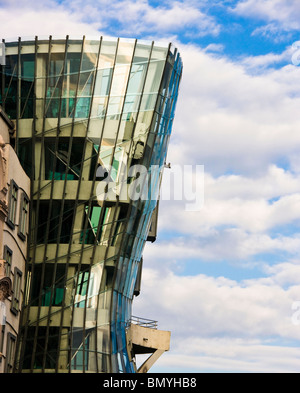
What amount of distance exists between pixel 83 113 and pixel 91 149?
2471mm

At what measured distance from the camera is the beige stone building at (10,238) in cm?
4738

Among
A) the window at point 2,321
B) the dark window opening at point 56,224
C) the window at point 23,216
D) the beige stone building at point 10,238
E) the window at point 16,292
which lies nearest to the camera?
the window at point 2,321

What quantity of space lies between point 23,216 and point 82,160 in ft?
17.8

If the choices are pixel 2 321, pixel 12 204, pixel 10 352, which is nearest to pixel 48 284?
pixel 10 352

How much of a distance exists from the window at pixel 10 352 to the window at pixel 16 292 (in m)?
1.62

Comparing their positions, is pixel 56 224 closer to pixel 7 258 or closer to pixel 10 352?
pixel 7 258

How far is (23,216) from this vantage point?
5288 cm

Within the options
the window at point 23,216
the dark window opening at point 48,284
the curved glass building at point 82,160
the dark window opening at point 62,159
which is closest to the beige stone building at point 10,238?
the window at point 23,216

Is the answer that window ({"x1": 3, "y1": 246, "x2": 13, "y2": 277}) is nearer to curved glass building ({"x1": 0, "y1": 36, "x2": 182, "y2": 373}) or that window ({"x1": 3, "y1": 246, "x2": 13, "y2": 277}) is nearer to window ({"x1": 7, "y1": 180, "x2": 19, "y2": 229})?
window ({"x1": 7, "y1": 180, "x2": 19, "y2": 229})

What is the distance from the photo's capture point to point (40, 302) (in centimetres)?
5347

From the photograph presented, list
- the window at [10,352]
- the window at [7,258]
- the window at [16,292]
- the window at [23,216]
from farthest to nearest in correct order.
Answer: the window at [23,216] → the window at [16,292] → the window at [10,352] → the window at [7,258]

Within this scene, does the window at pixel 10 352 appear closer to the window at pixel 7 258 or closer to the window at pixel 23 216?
the window at pixel 7 258
